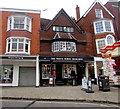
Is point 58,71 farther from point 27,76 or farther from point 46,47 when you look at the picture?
point 27,76

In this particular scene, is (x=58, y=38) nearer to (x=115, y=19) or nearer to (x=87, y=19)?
(x=87, y=19)

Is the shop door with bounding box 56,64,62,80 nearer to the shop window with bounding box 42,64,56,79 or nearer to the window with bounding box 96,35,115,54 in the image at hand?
the shop window with bounding box 42,64,56,79

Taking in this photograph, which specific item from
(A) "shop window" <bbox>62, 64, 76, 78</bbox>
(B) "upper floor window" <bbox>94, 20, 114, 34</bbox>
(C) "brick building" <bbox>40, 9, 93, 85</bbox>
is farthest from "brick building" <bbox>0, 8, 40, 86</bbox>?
(B) "upper floor window" <bbox>94, 20, 114, 34</bbox>

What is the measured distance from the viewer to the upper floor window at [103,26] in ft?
58.7

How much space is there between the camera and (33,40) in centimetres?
1628

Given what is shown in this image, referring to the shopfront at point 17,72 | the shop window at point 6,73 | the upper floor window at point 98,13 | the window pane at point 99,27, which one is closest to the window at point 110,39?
the window pane at point 99,27

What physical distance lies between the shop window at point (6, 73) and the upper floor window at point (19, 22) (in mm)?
5392

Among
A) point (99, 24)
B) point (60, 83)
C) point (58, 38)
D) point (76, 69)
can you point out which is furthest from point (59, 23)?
point (60, 83)

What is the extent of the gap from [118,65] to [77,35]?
756cm

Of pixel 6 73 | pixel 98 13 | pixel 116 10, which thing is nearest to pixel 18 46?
pixel 6 73

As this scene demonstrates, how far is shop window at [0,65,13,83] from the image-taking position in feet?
51.0

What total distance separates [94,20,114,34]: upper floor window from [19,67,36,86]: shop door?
11576mm

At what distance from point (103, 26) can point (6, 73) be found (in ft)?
51.7

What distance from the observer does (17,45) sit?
1506 centimetres
